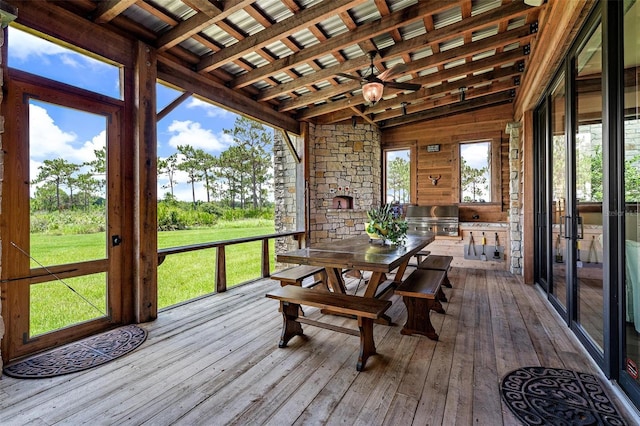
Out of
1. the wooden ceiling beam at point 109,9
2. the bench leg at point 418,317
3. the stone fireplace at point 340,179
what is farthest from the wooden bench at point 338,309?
the stone fireplace at point 340,179

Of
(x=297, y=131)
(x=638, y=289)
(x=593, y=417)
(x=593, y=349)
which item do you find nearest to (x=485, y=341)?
(x=593, y=349)

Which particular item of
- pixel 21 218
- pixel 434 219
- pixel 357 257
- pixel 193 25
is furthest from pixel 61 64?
pixel 434 219

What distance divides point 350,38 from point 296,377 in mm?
3337

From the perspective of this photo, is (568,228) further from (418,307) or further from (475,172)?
(475,172)

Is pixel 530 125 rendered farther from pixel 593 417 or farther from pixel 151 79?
pixel 151 79

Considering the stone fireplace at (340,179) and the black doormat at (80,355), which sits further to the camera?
the stone fireplace at (340,179)

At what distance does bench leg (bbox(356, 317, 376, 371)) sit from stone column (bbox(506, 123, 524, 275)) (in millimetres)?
4123

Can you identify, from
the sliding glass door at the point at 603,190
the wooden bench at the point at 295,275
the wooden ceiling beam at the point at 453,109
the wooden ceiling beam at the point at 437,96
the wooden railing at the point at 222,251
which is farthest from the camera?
the wooden ceiling beam at the point at 453,109

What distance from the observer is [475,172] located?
6.51m

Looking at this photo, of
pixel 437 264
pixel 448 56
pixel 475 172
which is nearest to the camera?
pixel 437 264

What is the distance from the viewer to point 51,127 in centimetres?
262

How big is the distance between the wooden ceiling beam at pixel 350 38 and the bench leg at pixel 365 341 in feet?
9.42

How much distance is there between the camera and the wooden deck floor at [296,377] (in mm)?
1711

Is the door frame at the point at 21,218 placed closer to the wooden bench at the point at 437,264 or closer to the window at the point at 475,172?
the wooden bench at the point at 437,264
